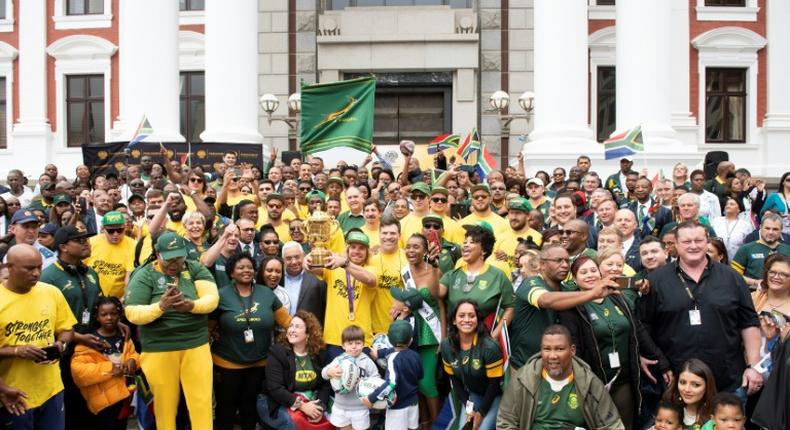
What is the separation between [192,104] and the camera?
27.6 metres

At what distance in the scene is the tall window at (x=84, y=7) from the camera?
27959mm

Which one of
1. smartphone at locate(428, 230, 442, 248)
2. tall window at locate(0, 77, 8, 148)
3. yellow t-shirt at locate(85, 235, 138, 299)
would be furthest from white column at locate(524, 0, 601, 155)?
tall window at locate(0, 77, 8, 148)

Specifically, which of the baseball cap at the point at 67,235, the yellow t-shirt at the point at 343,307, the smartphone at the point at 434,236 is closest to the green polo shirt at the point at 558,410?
the yellow t-shirt at the point at 343,307

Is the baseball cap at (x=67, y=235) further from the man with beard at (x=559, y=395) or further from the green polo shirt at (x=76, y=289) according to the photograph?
the man with beard at (x=559, y=395)

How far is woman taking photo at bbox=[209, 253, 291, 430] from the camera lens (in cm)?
800

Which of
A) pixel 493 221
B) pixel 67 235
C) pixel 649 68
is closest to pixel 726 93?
pixel 649 68

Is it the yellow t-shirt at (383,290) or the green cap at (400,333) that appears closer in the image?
the green cap at (400,333)

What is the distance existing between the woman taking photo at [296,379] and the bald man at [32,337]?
1.76 metres

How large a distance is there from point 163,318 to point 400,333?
2070mm

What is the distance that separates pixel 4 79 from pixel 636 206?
23.1 metres

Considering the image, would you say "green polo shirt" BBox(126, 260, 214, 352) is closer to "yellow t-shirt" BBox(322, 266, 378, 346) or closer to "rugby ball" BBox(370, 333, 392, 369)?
"yellow t-shirt" BBox(322, 266, 378, 346)

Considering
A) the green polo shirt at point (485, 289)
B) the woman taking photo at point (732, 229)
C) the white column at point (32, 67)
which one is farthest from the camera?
the white column at point (32, 67)

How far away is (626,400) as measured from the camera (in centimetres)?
725

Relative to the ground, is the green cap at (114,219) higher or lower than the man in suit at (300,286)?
higher
